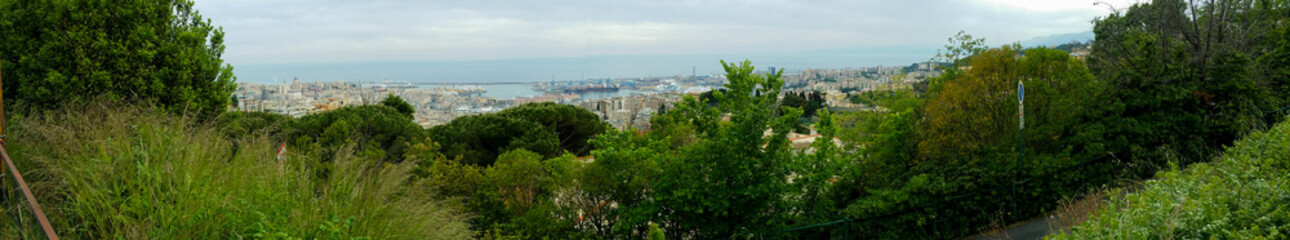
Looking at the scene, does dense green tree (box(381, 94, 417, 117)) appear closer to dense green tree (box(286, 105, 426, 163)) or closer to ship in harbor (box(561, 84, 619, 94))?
dense green tree (box(286, 105, 426, 163))

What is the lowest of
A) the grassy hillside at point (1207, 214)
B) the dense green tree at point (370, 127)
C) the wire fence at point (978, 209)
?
the wire fence at point (978, 209)

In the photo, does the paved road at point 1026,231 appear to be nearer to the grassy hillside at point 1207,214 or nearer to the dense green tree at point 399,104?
the grassy hillside at point 1207,214

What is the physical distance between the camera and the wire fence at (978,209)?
29.2 ft

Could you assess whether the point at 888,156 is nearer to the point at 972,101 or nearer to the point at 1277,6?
the point at 972,101

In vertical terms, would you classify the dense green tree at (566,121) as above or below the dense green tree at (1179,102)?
below

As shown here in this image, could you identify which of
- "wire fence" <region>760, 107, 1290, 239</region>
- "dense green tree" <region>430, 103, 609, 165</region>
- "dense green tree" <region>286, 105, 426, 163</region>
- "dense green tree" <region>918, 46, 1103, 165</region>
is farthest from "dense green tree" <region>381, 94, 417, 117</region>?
"wire fence" <region>760, 107, 1290, 239</region>

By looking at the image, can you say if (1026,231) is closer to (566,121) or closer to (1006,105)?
(1006,105)

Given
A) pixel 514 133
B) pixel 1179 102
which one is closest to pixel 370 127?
pixel 514 133

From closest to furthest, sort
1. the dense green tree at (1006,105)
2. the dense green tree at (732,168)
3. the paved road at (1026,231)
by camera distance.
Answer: the dense green tree at (732,168)
the paved road at (1026,231)
the dense green tree at (1006,105)

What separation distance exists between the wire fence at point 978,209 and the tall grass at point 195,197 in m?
5.23

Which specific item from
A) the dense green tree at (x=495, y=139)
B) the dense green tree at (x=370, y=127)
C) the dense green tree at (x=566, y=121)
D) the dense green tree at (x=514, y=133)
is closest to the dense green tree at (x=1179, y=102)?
the dense green tree at (x=514, y=133)

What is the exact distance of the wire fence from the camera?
29.2 ft

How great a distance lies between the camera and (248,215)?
380 cm

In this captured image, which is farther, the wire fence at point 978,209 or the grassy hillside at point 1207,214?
the wire fence at point 978,209
